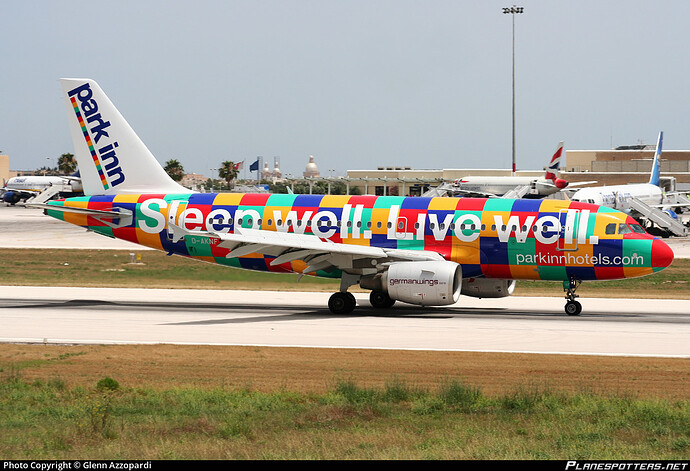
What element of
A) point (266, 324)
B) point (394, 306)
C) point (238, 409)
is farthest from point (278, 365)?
point (394, 306)

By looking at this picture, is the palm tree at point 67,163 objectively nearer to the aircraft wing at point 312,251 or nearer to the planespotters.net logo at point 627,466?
the aircraft wing at point 312,251

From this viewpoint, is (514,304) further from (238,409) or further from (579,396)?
(238,409)

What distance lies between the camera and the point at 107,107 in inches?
1469

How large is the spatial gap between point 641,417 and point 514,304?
2001 centimetres

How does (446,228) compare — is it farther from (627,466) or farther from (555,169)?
(555,169)

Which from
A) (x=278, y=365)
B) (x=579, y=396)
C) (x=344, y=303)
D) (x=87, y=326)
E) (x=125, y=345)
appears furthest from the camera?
(x=344, y=303)

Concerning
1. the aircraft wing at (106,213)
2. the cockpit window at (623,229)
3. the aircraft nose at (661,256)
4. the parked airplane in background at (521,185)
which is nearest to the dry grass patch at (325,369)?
the aircraft nose at (661,256)

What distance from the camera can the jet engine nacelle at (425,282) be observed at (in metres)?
30.8

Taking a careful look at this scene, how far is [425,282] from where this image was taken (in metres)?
31.0

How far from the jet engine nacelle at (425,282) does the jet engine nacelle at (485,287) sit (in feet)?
8.14

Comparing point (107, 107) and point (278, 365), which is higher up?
point (107, 107)

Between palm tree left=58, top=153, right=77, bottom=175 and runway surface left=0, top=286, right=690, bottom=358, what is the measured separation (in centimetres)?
13855

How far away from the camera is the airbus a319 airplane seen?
31984mm

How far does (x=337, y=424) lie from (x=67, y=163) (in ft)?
548
